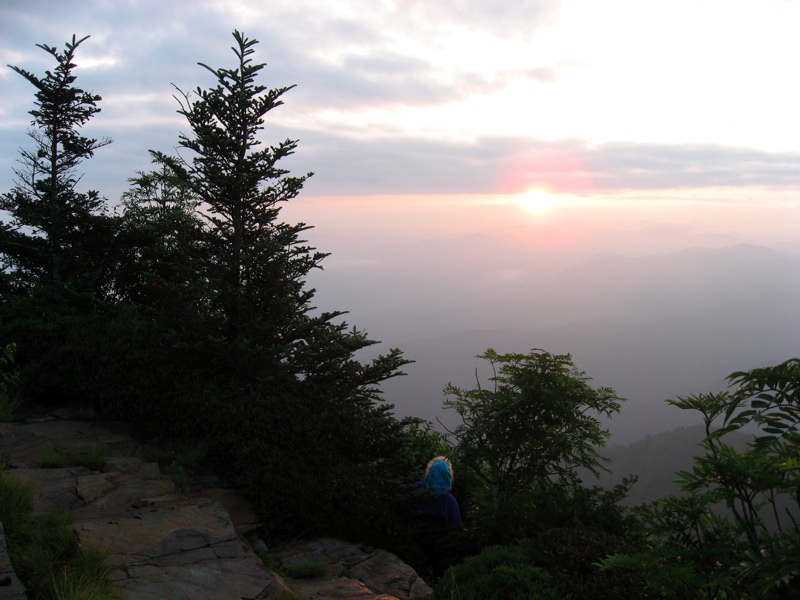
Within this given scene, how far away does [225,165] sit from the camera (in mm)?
9141

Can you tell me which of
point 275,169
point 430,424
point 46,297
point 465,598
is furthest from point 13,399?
point 465,598

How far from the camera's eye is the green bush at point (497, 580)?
170 inches

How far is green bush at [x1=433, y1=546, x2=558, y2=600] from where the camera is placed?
4.32m

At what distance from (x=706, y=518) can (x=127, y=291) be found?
416 inches

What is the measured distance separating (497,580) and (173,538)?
9.66 feet

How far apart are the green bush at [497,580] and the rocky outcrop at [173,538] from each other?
0.75 metres

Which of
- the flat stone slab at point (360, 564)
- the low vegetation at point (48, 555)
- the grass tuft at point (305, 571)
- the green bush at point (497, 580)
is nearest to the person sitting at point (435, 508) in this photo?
the flat stone slab at point (360, 564)

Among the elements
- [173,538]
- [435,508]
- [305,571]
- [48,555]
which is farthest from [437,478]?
[48,555]

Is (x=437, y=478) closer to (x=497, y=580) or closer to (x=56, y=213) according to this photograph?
(x=497, y=580)

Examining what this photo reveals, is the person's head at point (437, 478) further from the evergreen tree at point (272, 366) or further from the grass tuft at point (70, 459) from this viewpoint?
the grass tuft at point (70, 459)

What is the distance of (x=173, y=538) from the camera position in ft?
16.9

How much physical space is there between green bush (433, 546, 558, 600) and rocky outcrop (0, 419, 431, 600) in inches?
29.6

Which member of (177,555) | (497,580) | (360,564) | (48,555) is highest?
(48,555)

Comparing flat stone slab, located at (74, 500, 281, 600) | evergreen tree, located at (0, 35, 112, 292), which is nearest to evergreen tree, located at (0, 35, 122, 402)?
evergreen tree, located at (0, 35, 112, 292)
